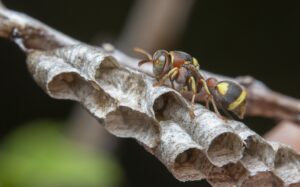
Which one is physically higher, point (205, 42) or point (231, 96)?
point (231, 96)

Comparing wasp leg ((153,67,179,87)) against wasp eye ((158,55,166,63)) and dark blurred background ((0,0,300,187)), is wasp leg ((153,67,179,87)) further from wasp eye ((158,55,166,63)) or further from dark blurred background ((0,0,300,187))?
dark blurred background ((0,0,300,187))

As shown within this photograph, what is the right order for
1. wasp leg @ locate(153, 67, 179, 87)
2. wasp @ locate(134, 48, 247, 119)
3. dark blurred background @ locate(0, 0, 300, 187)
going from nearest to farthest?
wasp leg @ locate(153, 67, 179, 87) < wasp @ locate(134, 48, 247, 119) < dark blurred background @ locate(0, 0, 300, 187)

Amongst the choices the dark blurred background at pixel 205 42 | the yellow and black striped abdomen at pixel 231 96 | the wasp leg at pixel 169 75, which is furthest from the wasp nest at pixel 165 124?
the dark blurred background at pixel 205 42

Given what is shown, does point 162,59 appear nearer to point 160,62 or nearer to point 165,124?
point 160,62

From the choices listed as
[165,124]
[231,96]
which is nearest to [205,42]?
[231,96]

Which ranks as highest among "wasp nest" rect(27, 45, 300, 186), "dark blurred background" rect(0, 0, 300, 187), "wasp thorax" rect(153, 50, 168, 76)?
"wasp thorax" rect(153, 50, 168, 76)

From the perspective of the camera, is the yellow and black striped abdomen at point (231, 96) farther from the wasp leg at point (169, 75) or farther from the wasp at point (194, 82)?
the wasp leg at point (169, 75)

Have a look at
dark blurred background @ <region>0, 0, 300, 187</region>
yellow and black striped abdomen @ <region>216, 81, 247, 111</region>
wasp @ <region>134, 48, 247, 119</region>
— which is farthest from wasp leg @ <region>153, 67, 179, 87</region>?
dark blurred background @ <region>0, 0, 300, 187</region>

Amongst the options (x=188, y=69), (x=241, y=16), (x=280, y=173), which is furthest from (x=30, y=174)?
(x=241, y=16)
